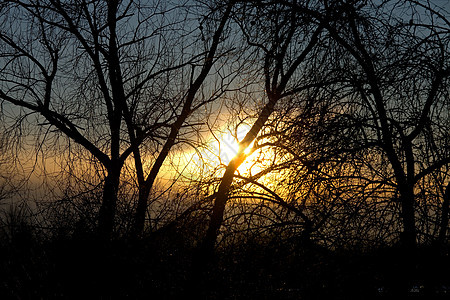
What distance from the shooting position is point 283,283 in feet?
14.2

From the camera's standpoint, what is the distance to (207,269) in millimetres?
4402

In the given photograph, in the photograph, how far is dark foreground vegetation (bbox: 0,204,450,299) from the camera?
360 cm

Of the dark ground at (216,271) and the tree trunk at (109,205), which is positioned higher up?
the tree trunk at (109,205)

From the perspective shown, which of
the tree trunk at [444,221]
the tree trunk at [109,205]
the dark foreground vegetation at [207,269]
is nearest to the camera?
the tree trunk at [444,221]

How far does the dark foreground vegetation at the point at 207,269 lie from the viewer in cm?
360

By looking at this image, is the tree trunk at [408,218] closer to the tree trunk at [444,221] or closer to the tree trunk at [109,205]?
the tree trunk at [444,221]

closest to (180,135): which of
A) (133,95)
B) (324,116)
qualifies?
(133,95)

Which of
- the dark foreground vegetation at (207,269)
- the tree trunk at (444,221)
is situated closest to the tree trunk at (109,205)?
the dark foreground vegetation at (207,269)

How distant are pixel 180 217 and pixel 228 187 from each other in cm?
69

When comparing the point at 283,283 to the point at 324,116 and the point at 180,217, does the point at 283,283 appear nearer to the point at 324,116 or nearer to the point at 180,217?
the point at 180,217

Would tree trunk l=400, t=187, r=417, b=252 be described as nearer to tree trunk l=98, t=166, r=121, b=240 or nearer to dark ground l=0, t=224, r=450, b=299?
dark ground l=0, t=224, r=450, b=299

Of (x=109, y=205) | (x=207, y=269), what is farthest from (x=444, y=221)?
(x=109, y=205)

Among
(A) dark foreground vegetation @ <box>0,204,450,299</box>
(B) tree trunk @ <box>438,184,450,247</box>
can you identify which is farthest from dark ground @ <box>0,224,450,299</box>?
(B) tree trunk @ <box>438,184,450,247</box>

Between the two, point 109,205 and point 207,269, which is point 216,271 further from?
point 109,205
